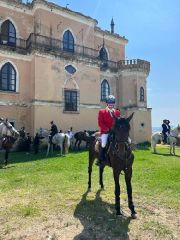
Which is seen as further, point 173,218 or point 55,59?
point 55,59

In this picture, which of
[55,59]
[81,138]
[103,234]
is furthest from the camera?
[55,59]

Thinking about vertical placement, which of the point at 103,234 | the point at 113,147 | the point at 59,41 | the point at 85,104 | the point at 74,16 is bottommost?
the point at 103,234

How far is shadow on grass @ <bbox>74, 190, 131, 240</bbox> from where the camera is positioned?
6203 millimetres

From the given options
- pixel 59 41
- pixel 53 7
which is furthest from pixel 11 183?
pixel 53 7

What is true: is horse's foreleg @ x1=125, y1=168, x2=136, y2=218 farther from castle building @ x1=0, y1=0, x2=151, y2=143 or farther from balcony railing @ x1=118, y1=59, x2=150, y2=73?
balcony railing @ x1=118, y1=59, x2=150, y2=73

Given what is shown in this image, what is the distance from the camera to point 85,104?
3017 centimetres

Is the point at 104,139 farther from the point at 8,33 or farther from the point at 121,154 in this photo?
the point at 8,33

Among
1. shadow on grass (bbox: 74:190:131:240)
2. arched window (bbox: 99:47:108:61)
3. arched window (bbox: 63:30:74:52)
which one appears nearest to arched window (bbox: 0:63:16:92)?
arched window (bbox: 63:30:74:52)

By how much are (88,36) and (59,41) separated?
4.25 m

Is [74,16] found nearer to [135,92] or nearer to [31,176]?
[135,92]

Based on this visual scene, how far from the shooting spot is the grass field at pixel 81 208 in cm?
637

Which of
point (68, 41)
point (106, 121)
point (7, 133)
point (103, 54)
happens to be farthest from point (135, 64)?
point (106, 121)

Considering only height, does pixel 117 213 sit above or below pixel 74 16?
below

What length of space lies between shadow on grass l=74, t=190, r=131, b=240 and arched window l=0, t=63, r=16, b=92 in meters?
20.2
